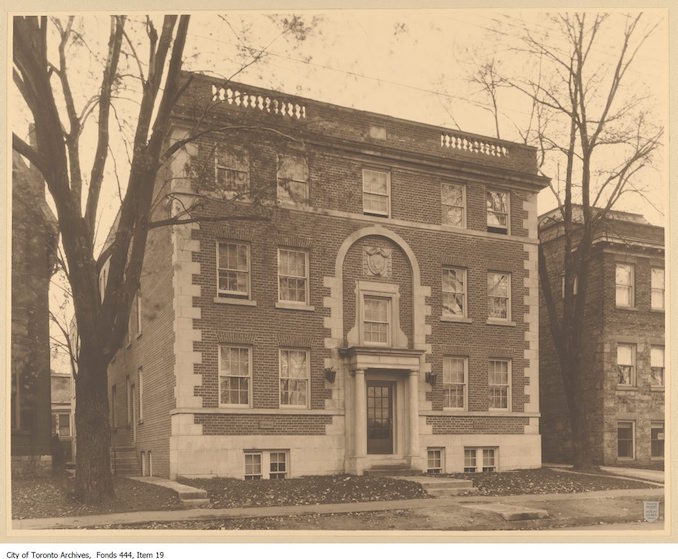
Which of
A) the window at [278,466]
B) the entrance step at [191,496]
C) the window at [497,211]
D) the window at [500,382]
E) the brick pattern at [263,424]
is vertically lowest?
the window at [278,466]

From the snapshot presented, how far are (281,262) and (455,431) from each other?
674cm

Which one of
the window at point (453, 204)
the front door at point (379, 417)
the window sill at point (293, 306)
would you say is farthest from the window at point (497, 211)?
the window sill at point (293, 306)

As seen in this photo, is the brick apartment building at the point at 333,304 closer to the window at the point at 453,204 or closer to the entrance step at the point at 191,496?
the window at the point at 453,204

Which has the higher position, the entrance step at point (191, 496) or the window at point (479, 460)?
the entrance step at point (191, 496)

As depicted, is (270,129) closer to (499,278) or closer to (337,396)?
(337,396)

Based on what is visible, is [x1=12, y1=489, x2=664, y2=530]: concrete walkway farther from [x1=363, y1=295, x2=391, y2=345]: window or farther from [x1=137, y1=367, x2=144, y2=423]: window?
[x1=137, y1=367, x2=144, y2=423]: window

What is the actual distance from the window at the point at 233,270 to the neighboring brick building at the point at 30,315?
14.1ft

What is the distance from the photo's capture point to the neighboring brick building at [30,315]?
14.7 meters

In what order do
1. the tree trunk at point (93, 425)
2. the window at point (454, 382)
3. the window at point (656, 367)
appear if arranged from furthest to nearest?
the window at point (656, 367) → the window at point (454, 382) → the tree trunk at point (93, 425)

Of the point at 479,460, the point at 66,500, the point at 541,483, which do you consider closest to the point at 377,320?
the point at 479,460

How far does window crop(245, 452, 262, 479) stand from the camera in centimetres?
1992

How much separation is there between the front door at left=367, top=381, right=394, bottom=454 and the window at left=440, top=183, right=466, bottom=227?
4.94 meters

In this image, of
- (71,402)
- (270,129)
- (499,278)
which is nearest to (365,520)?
(270,129)

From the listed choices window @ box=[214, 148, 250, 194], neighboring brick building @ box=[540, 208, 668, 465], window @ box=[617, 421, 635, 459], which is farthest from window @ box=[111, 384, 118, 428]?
window @ box=[617, 421, 635, 459]
